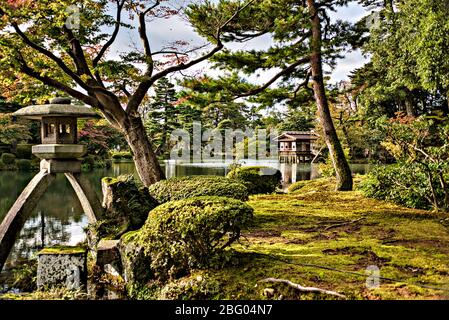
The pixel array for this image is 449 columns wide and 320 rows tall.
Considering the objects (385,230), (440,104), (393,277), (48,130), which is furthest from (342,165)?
(440,104)

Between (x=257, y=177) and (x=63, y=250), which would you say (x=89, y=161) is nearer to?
(x=257, y=177)

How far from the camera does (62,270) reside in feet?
12.5

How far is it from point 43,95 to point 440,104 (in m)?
20.1

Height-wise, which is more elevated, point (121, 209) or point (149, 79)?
point (149, 79)

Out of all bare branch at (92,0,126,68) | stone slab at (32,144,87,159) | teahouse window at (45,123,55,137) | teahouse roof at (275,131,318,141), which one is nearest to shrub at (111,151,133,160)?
teahouse roof at (275,131,318,141)

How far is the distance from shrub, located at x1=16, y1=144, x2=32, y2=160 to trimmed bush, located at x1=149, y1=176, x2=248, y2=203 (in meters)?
17.6

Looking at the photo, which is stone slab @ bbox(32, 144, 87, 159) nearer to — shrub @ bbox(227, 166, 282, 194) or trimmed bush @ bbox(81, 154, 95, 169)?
shrub @ bbox(227, 166, 282, 194)

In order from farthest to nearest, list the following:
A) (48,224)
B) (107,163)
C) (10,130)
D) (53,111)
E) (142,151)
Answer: (107,163)
(10,130)
(48,224)
(142,151)
(53,111)

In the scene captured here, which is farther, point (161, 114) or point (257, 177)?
point (161, 114)

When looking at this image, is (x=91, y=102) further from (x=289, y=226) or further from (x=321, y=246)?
(x=321, y=246)

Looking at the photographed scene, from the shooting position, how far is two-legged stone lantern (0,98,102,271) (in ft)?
15.2

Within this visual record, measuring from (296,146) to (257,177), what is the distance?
18.0 meters

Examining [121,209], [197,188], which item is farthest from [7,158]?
[121,209]
